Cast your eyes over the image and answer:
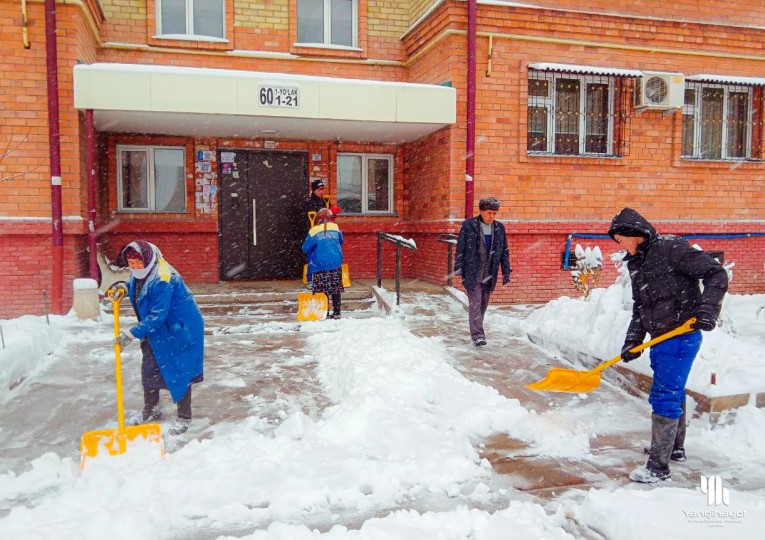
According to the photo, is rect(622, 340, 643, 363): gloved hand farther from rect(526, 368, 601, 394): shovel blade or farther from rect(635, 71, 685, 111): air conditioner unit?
rect(635, 71, 685, 111): air conditioner unit

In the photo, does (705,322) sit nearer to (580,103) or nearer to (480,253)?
(480,253)

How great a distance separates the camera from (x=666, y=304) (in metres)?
3.58

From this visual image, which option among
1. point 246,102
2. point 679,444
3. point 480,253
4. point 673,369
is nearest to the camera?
point 673,369

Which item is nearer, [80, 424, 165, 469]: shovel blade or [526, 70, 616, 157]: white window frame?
[80, 424, 165, 469]: shovel blade

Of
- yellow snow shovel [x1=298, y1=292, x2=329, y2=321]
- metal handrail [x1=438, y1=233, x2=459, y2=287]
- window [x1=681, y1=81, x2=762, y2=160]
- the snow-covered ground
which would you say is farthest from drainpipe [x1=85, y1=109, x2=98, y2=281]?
window [x1=681, y1=81, x2=762, y2=160]

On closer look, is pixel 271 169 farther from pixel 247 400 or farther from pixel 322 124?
pixel 247 400

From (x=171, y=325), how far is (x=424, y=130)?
23.5 ft

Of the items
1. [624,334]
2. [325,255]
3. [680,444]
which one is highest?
[325,255]

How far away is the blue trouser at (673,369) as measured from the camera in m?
3.52

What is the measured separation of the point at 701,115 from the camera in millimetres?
11281

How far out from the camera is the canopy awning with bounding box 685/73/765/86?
10.7m

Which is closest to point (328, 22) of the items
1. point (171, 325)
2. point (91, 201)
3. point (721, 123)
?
point (91, 201)

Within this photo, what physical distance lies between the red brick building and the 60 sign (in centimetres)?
3

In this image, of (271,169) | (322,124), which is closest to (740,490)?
(322,124)
